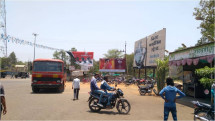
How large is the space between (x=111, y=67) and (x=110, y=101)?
3292 centimetres

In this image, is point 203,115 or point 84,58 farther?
point 84,58

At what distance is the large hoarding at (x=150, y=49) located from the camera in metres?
25.2

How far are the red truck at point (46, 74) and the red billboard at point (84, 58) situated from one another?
26.6 meters

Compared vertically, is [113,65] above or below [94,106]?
above

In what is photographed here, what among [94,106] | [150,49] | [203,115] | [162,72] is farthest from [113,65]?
[203,115]

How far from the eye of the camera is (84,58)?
45031mm

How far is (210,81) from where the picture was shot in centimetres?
877

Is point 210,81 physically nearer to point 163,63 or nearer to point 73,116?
point 73,116

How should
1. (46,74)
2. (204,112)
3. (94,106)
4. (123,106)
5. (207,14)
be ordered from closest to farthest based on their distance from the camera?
1. (204,112)
2. (123,106)
3. (94,106)
4. (46,74)
5. (207,14)

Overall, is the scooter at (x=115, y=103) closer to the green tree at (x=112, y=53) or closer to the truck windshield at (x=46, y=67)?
the truck windshield at (x=46, y=67)

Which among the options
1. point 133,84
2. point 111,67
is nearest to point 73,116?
point 133,84

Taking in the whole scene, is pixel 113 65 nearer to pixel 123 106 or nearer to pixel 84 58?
pixel 84 58

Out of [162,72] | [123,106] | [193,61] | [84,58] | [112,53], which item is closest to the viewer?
[123,106]

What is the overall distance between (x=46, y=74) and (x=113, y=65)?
2529 centimetres
